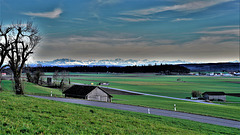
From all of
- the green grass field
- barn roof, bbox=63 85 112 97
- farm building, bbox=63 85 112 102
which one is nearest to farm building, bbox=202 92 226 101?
the green grass field

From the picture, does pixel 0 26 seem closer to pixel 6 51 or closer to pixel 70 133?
pixel 6 51

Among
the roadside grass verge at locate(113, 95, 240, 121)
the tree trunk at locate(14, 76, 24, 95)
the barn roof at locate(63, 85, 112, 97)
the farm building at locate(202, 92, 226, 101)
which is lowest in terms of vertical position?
the farm building at locate(202, 92, 226, 101)

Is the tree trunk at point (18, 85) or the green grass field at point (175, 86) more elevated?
the tree trunk at point (18, 85)

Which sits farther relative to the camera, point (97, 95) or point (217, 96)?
point (217, 96)

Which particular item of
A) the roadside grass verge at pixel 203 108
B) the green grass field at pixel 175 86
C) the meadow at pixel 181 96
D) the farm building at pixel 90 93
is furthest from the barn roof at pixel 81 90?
the green grass field at pixel 175 86

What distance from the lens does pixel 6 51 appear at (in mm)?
25641

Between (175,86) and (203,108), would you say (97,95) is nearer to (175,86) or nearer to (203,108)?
(203,108)

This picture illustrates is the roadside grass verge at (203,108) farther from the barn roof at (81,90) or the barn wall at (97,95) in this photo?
the barn roof at (81,90)

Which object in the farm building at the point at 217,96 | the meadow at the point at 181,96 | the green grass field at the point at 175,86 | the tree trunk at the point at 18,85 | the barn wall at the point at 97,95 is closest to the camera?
the tree trunk at the point at 18,85

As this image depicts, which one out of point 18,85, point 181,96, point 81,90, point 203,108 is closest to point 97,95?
point 81,90

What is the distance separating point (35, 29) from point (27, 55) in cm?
447

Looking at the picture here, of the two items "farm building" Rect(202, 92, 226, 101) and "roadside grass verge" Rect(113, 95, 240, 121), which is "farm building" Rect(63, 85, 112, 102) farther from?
"farm building" Rect(202, 92, 226, 101)

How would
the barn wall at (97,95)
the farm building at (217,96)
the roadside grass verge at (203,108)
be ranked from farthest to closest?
the farm building at (217,96) < the barn wall at (97,95) < the roadside grass verge at (203,108)

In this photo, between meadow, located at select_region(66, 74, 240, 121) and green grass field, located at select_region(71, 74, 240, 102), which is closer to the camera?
meadow, located at select_region(66, 74, 240, 121)
